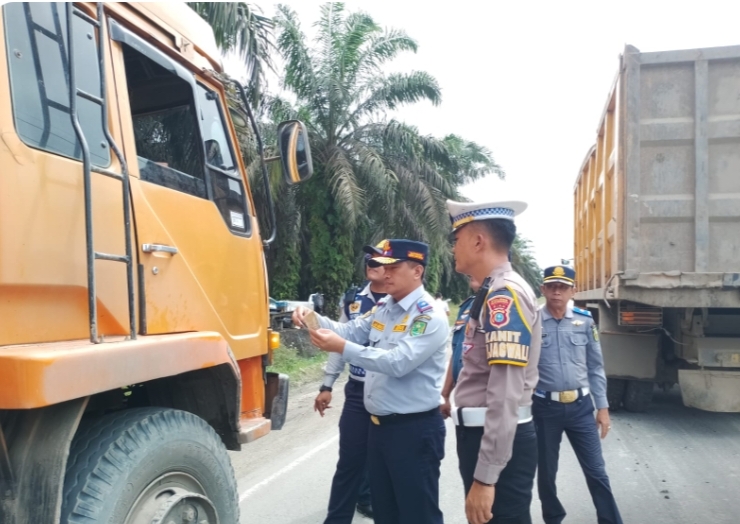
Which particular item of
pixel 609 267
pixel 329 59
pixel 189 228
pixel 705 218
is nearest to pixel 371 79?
pixel 329 59

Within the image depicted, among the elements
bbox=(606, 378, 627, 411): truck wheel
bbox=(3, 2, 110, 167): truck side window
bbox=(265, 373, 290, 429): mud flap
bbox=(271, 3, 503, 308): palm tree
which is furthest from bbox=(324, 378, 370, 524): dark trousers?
bbox=(271, 3, 503, 308): palm tree

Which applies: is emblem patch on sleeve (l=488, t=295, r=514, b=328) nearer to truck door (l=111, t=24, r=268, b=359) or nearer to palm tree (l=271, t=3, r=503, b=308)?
truck door (l=111, t=24, r=268, b=359)

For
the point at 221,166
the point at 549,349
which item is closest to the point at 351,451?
the point at 549,349

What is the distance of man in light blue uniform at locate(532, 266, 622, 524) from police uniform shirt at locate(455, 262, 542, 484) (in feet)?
4.50

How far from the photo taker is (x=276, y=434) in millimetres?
6555

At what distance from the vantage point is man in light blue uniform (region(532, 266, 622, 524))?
12.0 ft

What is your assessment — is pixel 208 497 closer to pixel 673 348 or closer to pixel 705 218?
pixel 705 218

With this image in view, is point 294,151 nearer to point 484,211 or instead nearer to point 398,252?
point 398,252

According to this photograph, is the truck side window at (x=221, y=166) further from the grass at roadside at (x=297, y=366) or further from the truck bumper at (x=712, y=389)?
the grass at roadside at (x=297, y=366)

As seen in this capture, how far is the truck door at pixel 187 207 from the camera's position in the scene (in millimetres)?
2391

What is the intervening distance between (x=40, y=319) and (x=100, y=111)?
758 millimetres

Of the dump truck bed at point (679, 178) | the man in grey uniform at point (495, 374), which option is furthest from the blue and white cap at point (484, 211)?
the dump truck bed at point (679, 178)

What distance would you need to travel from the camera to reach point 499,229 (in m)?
2.47

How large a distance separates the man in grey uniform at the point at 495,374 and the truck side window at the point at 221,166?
1063 mm
